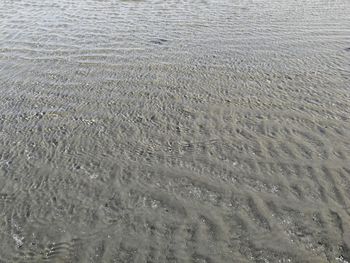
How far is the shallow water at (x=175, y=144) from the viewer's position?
5223mm

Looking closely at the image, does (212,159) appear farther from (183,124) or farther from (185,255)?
(185,255)

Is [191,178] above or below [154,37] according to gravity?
below

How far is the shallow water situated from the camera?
522 cm

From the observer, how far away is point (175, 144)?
7.12 meters

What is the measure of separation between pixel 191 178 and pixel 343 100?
4474 millimetres

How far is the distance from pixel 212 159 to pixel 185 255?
84.5 inches

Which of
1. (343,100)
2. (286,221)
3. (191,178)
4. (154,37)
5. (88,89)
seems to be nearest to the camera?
(286,221)

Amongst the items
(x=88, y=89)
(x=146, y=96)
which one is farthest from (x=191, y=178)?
(x=88, y=89)

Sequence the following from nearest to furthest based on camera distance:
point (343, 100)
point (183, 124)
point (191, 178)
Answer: point (191, 178)
point (183, 124)
point (343, 100)

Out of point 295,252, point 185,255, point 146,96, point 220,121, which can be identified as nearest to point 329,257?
point 295,252

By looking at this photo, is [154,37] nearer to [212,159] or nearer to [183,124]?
[183,124]

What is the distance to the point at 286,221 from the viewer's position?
545 centimetres

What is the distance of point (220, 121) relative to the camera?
782 centimetres

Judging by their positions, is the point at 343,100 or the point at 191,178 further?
the point at 343,100
